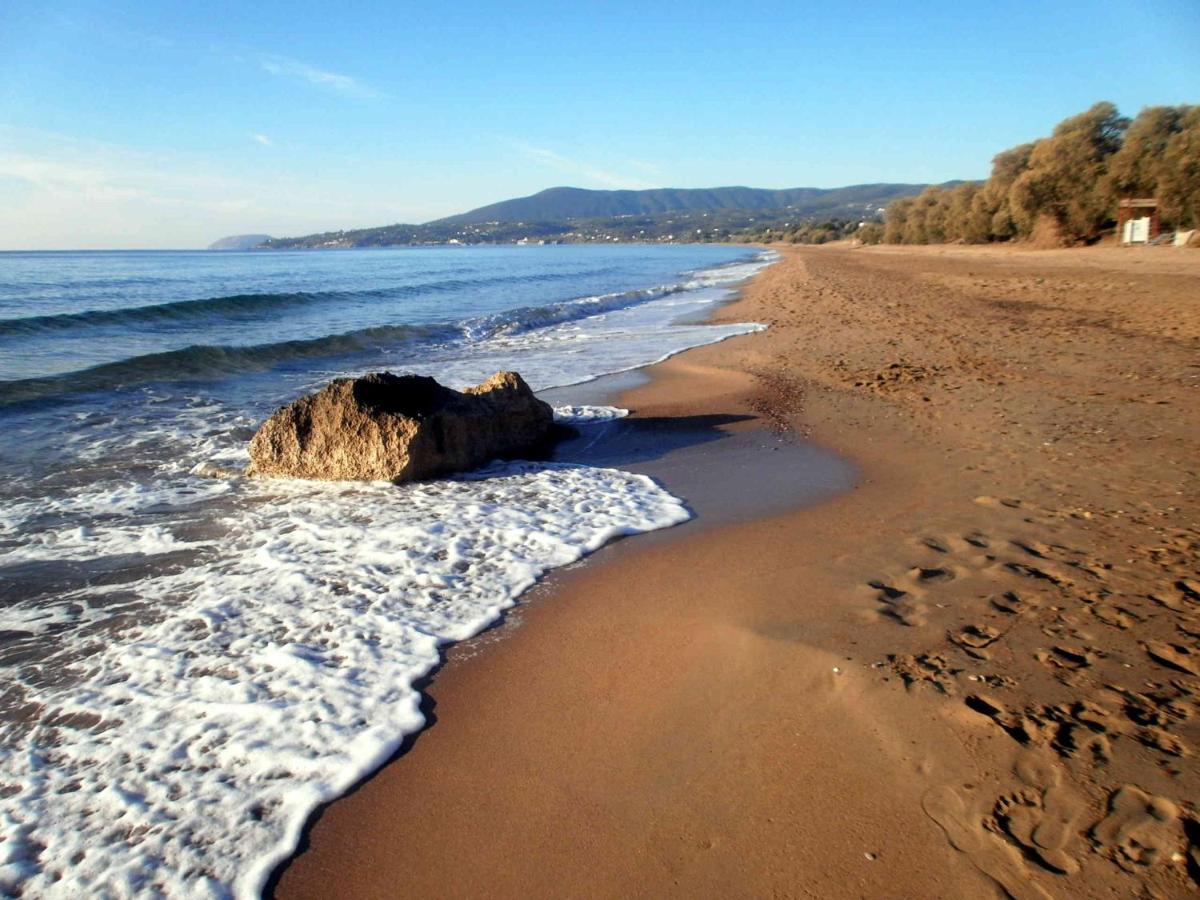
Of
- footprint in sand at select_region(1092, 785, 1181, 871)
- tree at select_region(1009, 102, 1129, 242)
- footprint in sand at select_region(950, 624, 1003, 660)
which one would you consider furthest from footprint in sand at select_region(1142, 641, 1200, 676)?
tree at select_region(1009, 102, 1129, 242)

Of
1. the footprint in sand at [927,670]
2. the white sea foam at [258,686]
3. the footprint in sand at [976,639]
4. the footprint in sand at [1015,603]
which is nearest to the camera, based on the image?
the white sea foam at [258,686]

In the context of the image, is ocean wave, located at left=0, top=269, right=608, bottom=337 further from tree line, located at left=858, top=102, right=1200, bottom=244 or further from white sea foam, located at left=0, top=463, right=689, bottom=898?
tree line, located at left=858, top=102, right=1200, bottom=244

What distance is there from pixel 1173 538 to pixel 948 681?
100 inches

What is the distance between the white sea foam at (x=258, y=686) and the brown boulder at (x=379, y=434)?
0.69 m

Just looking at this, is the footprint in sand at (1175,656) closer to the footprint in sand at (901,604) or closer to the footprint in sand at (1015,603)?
Result: the footprint in sand at (1015,603)

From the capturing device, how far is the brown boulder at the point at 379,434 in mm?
6660

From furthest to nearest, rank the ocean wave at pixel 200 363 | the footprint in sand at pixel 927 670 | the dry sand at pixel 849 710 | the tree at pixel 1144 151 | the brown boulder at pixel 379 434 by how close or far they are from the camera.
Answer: the tree at pixel 1144 151 → the ocean wave at pixel 200 363 → the brown boulder at pixel 379 434 → the footprint in sand at pixel 927 670 → the dry sand at pixel 849 710

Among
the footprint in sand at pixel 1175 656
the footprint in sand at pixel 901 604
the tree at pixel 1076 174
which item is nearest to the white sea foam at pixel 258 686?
the footprint in sand at pixel 901 604

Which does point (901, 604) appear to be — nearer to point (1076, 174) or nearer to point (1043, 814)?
point (1043, 814)

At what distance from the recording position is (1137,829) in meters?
2.36

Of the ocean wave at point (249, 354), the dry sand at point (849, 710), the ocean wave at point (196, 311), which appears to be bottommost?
the dry sand at point (849, 710)

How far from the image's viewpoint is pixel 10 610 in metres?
4.34

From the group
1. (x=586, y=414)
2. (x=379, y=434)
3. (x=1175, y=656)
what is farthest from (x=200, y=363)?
(x=1175, y=656)

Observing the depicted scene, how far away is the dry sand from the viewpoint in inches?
95.3
